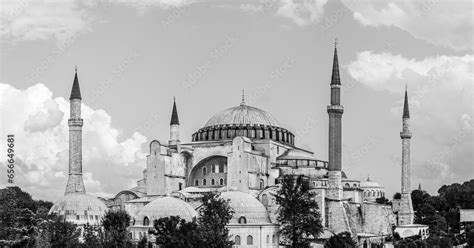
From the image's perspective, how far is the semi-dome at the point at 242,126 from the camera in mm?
45375

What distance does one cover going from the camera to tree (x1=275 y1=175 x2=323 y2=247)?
34281 mm

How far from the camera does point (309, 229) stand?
3406cm

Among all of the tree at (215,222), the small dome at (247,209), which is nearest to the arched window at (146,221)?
the tree at (215,222)

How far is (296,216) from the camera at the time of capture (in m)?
34.5

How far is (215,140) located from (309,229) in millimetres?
12494

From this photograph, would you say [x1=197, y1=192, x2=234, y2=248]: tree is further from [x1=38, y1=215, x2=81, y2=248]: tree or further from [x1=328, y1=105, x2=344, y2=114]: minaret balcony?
[x1=328, y1=105, x2=344, y2=114]: minaret balcony

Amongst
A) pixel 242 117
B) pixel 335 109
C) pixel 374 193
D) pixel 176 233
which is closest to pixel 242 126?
pixel 242 117

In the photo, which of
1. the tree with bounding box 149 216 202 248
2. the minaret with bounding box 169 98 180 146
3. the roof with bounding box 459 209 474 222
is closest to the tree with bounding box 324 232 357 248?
the tree with bounding box 149 216 202 248

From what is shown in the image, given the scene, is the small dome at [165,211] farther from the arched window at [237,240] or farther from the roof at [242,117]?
the roof at [242,117]

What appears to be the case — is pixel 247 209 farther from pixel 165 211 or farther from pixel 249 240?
pixel 165 211

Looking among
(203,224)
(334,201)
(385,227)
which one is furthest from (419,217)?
(203,224)

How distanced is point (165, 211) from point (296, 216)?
234 inches

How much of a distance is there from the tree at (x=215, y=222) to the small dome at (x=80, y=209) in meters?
6.41

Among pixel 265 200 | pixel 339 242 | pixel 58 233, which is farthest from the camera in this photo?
pixel 265 200
